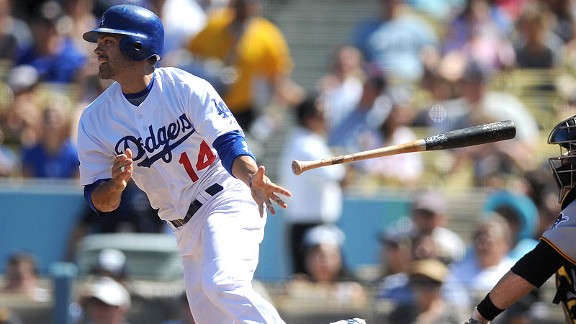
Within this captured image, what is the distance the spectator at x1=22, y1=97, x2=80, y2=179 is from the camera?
1112 cm

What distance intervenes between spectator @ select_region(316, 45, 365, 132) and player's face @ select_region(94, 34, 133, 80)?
5425 millimetres

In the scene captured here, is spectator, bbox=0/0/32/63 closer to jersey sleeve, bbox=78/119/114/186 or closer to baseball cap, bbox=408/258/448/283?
baseball cap, bbox=408/258/448/283

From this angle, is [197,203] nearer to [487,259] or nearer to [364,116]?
[487,259]

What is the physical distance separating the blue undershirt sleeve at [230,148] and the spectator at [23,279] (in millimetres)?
2951

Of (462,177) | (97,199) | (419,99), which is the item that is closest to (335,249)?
(462,177)

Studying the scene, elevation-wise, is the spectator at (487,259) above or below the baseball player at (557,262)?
above

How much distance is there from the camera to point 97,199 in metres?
6.14

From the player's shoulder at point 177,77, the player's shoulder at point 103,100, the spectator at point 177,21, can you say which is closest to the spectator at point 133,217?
the spectator at point 177,21

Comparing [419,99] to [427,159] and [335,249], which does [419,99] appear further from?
[335,249]

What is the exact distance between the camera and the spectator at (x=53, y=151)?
11.1 metres

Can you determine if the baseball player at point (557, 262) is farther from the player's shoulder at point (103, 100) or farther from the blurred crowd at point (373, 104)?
the blurred crowd at point (373, 104)

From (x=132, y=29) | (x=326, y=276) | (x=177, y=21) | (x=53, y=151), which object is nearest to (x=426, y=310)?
(x=326, y=276)

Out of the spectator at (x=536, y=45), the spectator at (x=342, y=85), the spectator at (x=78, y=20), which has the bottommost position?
the spectator at (x=342, y=85)

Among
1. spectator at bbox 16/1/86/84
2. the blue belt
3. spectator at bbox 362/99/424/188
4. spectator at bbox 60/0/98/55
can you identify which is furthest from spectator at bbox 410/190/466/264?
spectator at bbox 60/0/98/55
